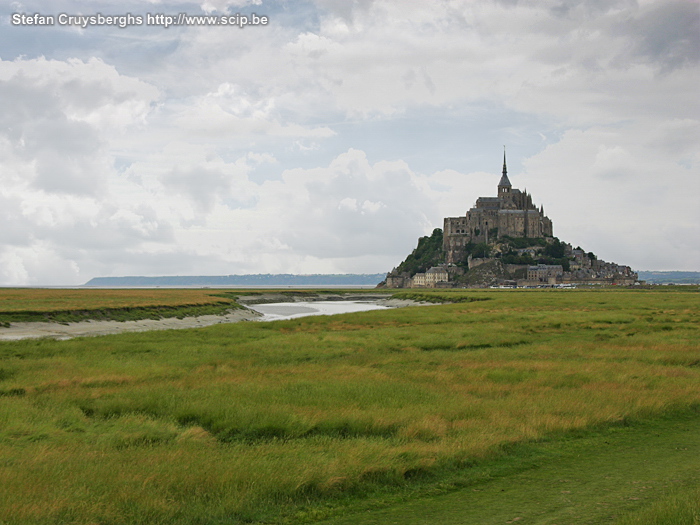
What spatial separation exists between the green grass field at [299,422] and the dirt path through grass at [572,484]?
0.41 feet

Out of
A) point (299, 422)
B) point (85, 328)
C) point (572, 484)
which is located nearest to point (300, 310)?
point (85, 328)

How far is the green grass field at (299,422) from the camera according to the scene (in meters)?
9.74

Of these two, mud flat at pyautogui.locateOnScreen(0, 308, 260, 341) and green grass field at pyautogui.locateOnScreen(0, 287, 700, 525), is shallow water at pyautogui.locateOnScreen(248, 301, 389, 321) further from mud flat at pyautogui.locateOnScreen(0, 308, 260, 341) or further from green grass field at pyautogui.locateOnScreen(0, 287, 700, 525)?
green grass field at pyautogui.locateOnScreen(0, 287, 700, 525)

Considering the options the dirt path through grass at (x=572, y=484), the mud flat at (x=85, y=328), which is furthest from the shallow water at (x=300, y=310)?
the dirt path through grass at (x=572, y=484)

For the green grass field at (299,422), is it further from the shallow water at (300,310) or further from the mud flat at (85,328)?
the shallow water at (300,310)

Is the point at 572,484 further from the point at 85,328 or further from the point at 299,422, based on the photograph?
the point at 85,328

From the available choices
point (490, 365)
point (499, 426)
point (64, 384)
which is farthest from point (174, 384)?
point (490, 365)

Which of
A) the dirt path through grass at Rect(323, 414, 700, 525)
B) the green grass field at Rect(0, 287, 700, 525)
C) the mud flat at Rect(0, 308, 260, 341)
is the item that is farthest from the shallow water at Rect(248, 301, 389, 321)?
the dirt path through grass at Rect(323, 414, 700, 525)

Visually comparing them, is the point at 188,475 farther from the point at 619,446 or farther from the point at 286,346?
the point at 286,346

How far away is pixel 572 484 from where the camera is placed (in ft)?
36.4

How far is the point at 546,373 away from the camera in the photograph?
70.3 feet

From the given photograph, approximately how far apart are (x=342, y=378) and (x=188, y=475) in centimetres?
1026

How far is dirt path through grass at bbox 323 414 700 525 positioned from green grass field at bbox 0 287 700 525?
0.13 meters

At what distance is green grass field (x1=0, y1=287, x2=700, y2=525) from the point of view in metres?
9.74
